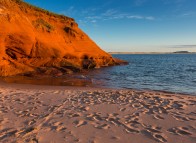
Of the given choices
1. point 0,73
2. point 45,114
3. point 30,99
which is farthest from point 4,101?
point 0,73

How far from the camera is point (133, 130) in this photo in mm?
5113

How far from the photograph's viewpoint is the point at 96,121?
577cm

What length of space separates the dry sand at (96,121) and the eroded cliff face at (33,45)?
11955mm

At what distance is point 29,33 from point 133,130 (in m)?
17.8

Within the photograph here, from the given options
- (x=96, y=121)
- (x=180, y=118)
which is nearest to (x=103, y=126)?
(x=96, y=121)

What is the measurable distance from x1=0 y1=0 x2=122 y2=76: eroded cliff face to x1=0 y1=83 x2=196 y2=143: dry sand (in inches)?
471

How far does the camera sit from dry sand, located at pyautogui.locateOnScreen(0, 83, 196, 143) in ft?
15.3

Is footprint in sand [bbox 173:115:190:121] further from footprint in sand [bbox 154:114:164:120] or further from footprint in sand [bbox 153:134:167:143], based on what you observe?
footprint in sand [bbox 153:134:167:143]

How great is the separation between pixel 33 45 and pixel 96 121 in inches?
675

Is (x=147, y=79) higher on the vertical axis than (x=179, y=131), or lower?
lower

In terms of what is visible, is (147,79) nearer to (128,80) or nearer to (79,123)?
(128,80)

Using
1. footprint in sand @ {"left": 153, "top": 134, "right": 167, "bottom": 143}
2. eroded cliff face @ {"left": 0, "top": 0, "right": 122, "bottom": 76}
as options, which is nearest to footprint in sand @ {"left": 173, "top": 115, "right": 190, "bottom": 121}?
footprint in sand @ {"left": 153, "top": 134, "right": 167, "bottom": 143}

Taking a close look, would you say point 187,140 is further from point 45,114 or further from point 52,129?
point 45,114

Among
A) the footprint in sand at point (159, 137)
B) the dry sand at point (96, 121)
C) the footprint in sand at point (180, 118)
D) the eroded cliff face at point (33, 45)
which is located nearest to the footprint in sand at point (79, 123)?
the dry sand at point (96, 121)
